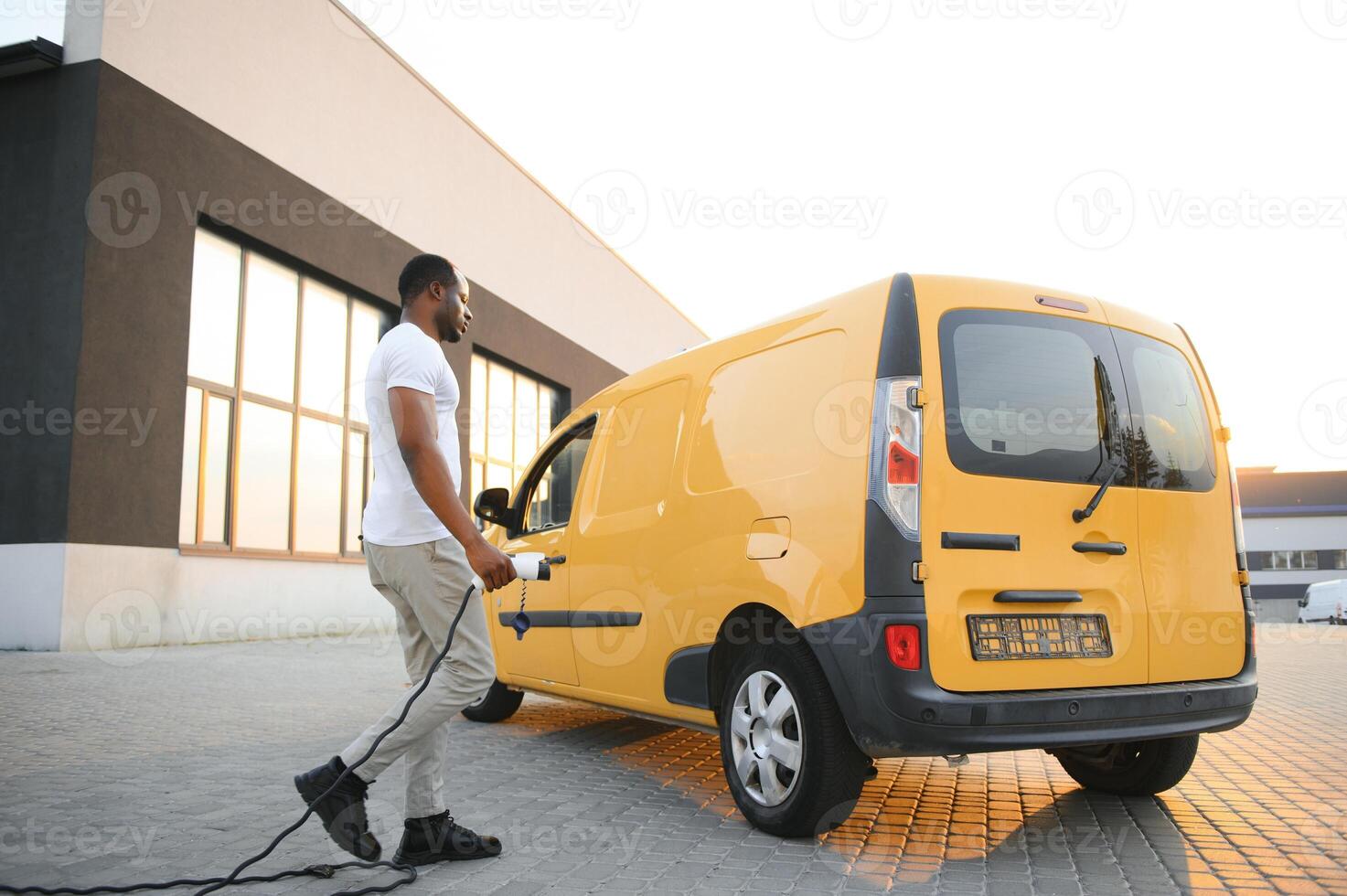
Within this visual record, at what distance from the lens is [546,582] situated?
590cm

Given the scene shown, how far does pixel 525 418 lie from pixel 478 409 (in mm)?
2491

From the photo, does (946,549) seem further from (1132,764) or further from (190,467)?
(190,467)

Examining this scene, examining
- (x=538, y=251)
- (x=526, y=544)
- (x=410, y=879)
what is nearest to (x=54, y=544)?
(x=526, y=544)

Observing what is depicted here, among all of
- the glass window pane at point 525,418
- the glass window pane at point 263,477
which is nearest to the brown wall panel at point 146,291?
the glass window pane at point 263,477

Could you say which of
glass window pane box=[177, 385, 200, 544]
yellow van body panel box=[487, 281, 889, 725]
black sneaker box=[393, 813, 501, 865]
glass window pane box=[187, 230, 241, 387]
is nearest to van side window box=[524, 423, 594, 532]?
yellow van body panel box=[487, 281, 889, 725]

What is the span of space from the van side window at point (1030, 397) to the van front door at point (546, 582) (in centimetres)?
253

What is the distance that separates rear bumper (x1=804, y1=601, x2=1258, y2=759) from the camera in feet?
11.1

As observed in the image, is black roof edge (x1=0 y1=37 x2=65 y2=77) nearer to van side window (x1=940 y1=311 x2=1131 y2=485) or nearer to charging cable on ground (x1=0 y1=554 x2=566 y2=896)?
charging cable on ground (x1=0 y1=554 x2=566 y2=896)

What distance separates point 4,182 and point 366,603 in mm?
7568

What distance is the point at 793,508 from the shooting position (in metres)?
3.88

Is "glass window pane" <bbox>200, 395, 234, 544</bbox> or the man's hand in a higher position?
"glass window pane" <bbox>200, 395, 234, 544</bbox>

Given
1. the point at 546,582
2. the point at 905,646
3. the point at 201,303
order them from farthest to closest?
the point at 201,303
the point at 546,582
the point at 905,646

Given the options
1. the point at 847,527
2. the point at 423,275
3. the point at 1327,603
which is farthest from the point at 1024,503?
the point at 1327,603

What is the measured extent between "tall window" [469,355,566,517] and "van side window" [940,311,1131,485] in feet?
54.4
